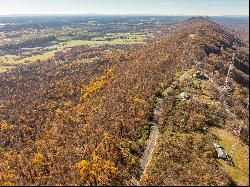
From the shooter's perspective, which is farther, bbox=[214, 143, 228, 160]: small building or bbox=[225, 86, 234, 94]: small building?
bbox=[225, 86, 234, 94]: small building

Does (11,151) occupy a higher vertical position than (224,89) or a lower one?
lower

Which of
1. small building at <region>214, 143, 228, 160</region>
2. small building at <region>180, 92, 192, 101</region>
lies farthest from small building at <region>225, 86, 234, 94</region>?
small building at <region>214, 143, 228, 160</region>

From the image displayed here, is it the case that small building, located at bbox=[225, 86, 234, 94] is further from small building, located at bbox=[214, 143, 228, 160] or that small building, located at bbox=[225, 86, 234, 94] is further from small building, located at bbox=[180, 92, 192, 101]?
small building, located at bbox=[214, 143, 228, 160]

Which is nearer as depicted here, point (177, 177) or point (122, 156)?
point (177, 177)

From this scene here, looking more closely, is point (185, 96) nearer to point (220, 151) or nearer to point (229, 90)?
point (229, 90)

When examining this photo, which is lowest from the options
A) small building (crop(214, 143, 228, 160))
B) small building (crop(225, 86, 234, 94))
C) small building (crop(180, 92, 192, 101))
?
small building (crop(214, 143, 228, 160))

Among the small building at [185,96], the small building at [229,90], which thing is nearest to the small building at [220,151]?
the small building at [185,96]

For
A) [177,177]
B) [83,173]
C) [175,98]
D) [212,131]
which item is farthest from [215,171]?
[175,98]

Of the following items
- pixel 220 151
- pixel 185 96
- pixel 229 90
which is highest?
pixel 229 90

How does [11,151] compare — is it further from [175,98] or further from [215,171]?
[215,171]

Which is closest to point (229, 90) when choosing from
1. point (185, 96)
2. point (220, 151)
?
point (185, 96)

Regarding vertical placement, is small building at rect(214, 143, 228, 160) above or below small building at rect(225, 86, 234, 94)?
below
